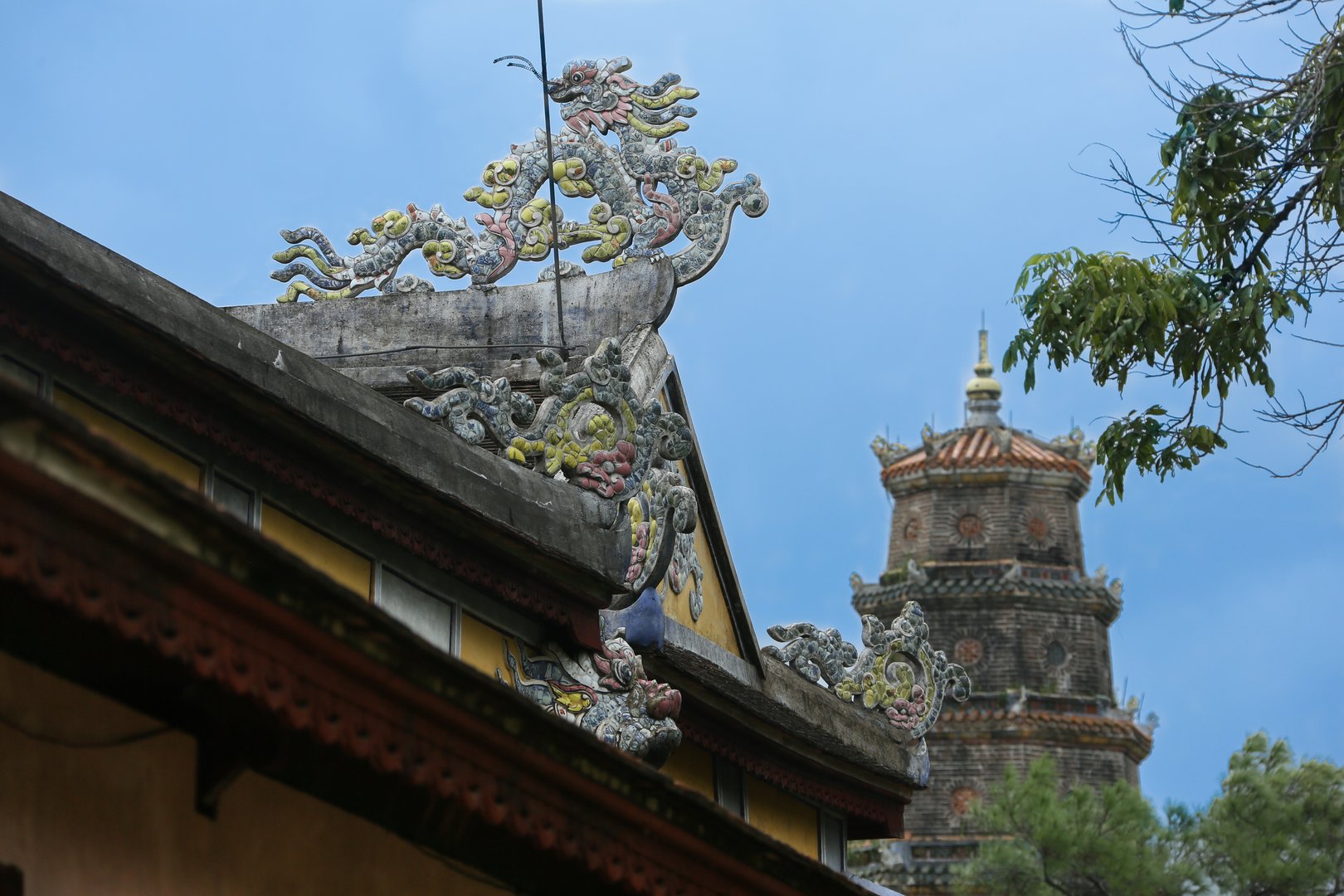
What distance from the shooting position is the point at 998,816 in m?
41.9

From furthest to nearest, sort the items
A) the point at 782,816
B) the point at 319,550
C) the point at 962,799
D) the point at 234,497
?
the point at 962,799
the point at 782,816
the point at 319,550
the point at 234,497

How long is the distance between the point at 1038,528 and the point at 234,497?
4710cm

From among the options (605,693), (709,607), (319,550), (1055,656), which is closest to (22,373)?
(319,550)

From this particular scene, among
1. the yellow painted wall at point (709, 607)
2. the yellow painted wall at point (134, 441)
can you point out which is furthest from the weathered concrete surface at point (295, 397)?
the yellow painted wall at point (709, 607)

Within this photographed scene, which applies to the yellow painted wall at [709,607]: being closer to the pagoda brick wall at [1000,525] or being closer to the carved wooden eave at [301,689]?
the carved wooden eave at [301,689]

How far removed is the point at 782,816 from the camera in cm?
1408

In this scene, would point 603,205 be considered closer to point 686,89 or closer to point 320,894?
Result: point 686,89

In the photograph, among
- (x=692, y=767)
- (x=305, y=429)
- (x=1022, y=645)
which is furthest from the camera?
(x=1022, y=645)

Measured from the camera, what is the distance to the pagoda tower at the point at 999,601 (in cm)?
5169

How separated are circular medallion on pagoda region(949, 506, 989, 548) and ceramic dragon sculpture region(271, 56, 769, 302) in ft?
134

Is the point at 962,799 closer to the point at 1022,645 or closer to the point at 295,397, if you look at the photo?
the point at 1022,645

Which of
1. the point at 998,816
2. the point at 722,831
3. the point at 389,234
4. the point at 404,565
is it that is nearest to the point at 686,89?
the point at 389,234

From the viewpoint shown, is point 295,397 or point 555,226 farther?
point 555,226

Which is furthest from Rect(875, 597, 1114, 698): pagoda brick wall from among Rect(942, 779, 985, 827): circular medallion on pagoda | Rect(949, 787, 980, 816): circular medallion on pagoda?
Rect(949, 787, 980, 816): circular medallion on pagoda
